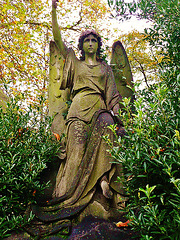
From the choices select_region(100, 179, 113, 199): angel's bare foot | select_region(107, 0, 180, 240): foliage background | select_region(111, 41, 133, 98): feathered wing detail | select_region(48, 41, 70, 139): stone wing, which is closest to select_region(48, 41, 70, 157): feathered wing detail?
select_region(48, 41, 70, 139): stone wing

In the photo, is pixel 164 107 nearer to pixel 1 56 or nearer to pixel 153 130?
pixel 153 130

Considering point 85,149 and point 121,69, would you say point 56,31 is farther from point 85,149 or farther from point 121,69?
point 85,149

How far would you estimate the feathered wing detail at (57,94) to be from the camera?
4.55m

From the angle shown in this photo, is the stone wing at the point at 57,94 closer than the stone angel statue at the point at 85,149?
No

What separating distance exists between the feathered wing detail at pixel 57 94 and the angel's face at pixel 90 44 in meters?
0.75

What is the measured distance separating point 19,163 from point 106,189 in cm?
115

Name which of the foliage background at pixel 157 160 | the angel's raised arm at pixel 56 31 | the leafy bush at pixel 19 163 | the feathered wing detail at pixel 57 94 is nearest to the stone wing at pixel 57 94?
the feathered wing detail at pixel 57 94

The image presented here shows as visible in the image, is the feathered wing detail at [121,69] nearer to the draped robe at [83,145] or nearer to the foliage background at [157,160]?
the draped robe at [83,145]

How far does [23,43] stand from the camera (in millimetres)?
11117

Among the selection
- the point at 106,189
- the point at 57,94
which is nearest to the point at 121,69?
the point at 57,94

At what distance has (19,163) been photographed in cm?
304

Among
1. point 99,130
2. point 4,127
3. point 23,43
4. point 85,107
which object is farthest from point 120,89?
point 23,43

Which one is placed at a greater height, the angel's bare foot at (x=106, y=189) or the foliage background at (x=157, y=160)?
the foliage background at (x=157, y=160)

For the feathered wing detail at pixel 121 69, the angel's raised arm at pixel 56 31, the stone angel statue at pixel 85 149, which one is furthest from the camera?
the feathered wing detail at pixel 121 69
